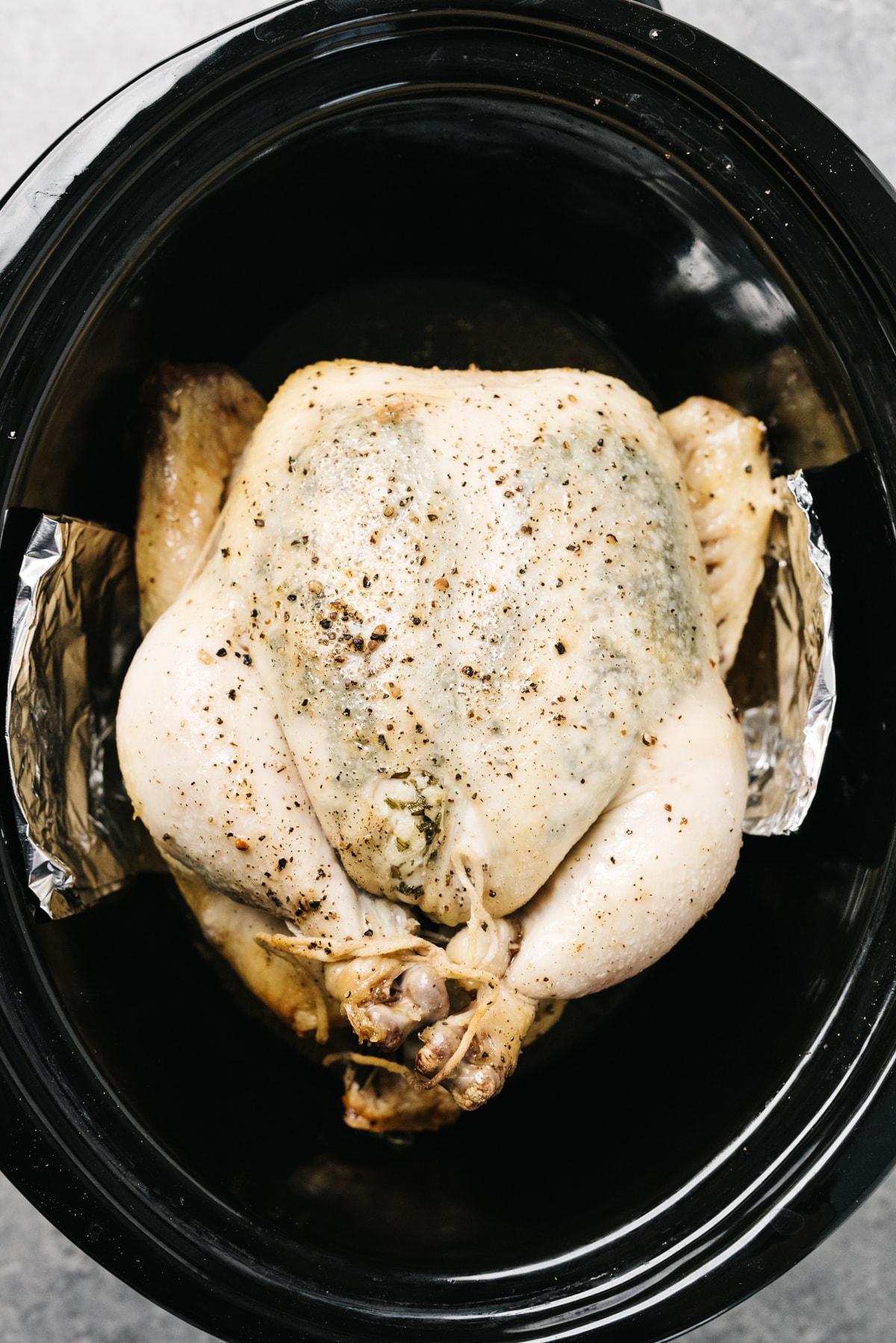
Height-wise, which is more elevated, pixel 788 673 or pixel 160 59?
pixel 160 59

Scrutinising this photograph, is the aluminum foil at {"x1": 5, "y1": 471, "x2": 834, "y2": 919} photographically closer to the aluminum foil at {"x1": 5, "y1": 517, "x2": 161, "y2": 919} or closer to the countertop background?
the aluminum foil at {"x1": 5, "y1": 517, "x2": 161, "y2": 919}

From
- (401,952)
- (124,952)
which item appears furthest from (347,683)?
(124,952)

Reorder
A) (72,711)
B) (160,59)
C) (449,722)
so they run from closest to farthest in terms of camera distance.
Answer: (449,722) < (72,711) < (160,59)

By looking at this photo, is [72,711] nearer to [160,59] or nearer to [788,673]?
[788,673]

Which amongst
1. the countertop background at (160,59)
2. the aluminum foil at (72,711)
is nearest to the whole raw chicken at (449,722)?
the aluminum foil at (72,711)

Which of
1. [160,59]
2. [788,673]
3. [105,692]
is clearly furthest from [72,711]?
[160,59]

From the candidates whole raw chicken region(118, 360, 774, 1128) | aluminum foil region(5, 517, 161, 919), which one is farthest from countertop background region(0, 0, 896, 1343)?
whole raw chicken region(118, 360, 774, 1128)
